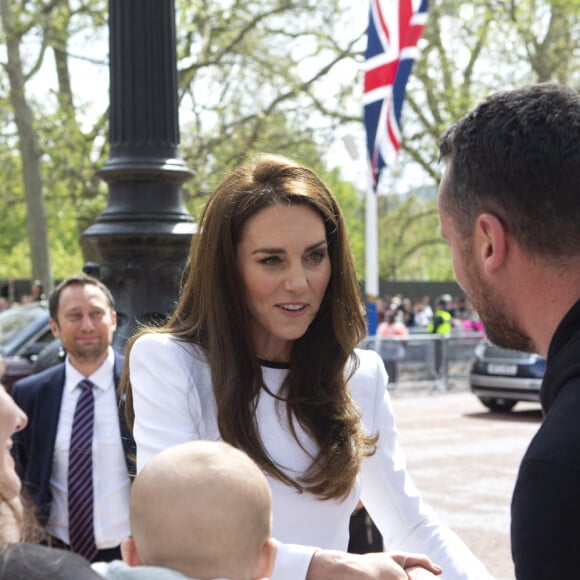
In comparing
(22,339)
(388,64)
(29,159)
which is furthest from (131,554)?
(29,159)

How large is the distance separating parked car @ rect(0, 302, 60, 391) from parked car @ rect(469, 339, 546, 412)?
7.12 metres

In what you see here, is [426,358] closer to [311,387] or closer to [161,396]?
[311,387]

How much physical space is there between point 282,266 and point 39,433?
7.13 ft

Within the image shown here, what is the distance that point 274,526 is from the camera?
237cm

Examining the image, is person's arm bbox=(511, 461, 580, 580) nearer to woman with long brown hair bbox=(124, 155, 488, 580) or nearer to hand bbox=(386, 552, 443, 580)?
hand bbox=(386, 552, 443, 580)

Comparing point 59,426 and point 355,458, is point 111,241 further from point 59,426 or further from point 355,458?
point 355,458

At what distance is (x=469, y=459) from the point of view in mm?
11000

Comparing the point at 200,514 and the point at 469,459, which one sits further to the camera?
the point at 469,459

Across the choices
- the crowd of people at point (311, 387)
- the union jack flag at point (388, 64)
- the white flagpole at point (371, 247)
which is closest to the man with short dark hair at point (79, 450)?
the crowd of people at point (311, 387)

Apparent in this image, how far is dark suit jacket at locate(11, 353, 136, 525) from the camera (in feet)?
13.7

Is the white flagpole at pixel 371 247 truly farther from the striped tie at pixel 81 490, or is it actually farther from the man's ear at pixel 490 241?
the man's ear at pixel 490 241

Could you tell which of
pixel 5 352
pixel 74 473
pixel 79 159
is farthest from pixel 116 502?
pixel 79 159

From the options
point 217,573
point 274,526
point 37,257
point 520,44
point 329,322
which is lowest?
point 37,257

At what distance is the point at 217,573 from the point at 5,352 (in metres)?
10.3
